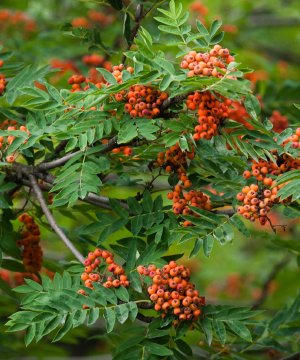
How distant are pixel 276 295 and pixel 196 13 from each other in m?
2.38

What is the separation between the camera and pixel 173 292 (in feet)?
7.85

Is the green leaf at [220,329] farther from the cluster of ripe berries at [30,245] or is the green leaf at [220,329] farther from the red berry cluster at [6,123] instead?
the red berry cluster at [6,123]

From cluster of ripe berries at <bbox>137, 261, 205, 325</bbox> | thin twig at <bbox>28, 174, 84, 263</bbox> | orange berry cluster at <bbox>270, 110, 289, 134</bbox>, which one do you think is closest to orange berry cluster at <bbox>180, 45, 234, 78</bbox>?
cluster of ripe berries at <bbox>137, 261, 205, 325</bbox>

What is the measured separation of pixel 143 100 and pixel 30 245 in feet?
2.85

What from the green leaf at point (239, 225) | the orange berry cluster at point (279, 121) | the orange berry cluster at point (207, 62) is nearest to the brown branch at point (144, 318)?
the green leaf at point (239, 225)

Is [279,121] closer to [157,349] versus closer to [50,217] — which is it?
[50,217]

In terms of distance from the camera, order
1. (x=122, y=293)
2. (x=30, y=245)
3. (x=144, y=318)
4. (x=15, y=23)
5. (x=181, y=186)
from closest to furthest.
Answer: (x=122, y=293) → (x=144, y=318) → (x=181, y=186) → (x=30, y=245) → (x=15, y=23)

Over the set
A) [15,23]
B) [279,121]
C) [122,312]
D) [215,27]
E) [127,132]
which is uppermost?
[215,27]

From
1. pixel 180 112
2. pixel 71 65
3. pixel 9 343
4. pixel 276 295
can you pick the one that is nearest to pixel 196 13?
pixel 71 65

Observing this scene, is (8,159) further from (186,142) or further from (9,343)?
(9,343)

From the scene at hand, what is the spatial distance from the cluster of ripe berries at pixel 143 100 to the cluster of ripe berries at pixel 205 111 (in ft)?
0.35

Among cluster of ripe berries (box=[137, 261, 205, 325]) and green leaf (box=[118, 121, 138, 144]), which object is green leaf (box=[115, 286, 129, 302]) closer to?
cluster of ripe berries (box=[137, 261, 205, 325])

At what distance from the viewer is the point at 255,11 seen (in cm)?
753

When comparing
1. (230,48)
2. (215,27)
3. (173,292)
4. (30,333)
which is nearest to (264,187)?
(173,292)
